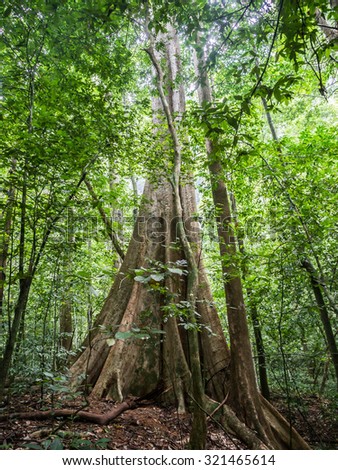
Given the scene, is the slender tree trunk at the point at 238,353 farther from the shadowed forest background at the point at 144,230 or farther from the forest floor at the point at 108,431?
the forest floor at the point at 108,431

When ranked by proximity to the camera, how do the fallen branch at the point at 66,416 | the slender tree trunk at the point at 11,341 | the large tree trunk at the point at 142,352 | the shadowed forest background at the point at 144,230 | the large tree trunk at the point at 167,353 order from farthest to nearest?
the large tree trunk at the point at 142,352 → the large tree trunk at the point at 167,353 → the fallen branch at the point at 66,416 → the slender tree trunk at the point at 11,341 → the shadowed forest background at the point at 144,230

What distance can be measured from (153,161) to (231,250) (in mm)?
1857

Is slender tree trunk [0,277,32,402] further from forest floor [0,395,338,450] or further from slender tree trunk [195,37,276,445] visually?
slender tree trunk [195,37,276,445]

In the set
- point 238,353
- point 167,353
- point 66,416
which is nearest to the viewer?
point 66,416

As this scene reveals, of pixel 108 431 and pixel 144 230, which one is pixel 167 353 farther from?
pixel 144 230

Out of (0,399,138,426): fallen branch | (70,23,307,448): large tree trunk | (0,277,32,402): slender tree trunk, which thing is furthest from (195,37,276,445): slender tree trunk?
(0,277,32,402): slender tree trunk

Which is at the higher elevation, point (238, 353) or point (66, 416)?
point (238, 353)

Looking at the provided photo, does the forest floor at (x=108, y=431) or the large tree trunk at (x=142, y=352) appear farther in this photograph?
the large tree trunk at (x=142, y=352)

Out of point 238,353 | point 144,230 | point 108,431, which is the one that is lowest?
point 108,431

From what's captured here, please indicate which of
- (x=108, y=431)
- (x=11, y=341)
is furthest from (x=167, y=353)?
(x=11, y=341)

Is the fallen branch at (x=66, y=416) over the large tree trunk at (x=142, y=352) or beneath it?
beneath

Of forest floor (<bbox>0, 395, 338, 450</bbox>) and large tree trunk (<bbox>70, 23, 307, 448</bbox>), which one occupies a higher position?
large tree trunk (<bbox>70, 23, 307, 448</bbox>)

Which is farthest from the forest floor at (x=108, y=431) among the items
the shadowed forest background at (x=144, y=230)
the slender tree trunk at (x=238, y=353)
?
the slender tree trunk at (x=238, y=353)
